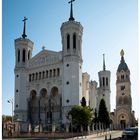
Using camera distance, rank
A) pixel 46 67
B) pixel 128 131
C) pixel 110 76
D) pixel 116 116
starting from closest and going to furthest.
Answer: pixel 128 131 < pixel 46 67 < pixel 116 116 < pixel 110 76

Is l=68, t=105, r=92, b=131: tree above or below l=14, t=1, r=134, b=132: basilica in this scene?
below

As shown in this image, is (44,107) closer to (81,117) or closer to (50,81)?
(50,81)

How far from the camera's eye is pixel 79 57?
39.2 m

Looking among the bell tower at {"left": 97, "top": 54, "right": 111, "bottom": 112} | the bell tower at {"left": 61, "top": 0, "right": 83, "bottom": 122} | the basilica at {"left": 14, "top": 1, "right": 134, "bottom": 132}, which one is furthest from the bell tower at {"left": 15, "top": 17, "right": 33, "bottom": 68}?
the bell tower at {"left": 97, "top": 54, "right": 111, "bottom": 112}

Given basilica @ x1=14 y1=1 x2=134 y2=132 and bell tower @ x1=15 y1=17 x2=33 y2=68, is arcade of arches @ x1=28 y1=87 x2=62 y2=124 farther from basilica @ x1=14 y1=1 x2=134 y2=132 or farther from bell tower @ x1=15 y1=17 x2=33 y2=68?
bell tower @ x1=15 y1=17 x2=33 y2=68

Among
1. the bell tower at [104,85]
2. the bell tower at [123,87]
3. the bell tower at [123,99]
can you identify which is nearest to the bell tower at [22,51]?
the bell tower at [123,99]

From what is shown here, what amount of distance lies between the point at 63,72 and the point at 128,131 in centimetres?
1981

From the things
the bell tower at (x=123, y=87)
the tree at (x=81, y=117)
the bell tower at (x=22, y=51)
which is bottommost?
the tree at (x=81, y=117)

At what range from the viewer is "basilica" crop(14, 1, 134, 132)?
3806 centimetres

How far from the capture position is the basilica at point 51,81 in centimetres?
3806

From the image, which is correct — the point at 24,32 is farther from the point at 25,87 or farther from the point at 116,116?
the point at 116,116

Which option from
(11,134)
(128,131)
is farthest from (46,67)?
(128,131)

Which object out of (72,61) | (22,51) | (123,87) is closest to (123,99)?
(123,87)

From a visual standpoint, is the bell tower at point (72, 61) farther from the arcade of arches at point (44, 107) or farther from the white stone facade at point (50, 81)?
the arcade of arches at point (44, 107)
